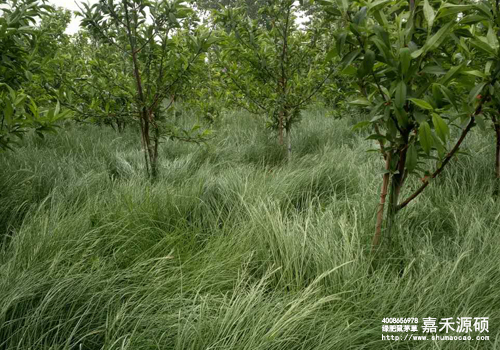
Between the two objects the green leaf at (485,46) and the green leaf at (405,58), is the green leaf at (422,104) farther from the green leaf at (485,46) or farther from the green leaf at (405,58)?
the green leaf at (485,46)

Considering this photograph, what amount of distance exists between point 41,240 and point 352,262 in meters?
1.62

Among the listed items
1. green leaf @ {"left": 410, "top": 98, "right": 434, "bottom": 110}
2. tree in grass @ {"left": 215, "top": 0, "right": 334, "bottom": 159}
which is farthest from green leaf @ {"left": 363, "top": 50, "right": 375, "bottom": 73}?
tree in grass @ {"left": 215, "top": 0, "right": 334, "bottom": 159}

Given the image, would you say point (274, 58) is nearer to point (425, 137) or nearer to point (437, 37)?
point (437, 37)

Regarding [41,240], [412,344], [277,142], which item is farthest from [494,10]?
[277,142]

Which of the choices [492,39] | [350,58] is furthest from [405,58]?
[492,39]

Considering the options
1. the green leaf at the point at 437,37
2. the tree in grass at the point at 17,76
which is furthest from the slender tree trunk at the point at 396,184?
the tree in grass at the point at 17,76

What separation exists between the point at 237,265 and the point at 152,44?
1990 millimetres

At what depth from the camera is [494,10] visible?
132 centimetres

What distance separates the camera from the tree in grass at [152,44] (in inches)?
106

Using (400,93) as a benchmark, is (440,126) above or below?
below

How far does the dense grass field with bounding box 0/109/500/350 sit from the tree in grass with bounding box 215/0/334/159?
40.1 inches

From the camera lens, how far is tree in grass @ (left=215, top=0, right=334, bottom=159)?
3273 millimetres

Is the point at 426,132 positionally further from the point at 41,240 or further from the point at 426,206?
the point at 41,240

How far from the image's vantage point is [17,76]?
7.13 ft
